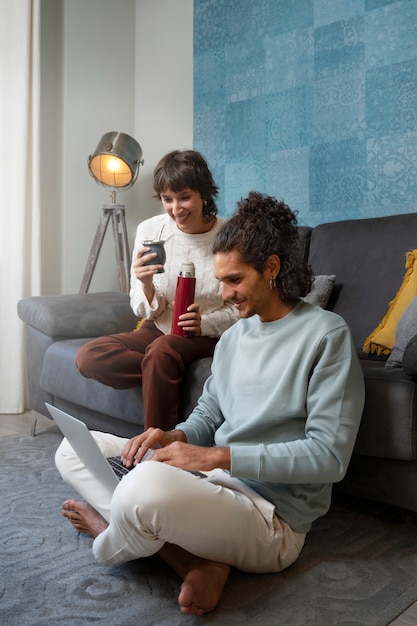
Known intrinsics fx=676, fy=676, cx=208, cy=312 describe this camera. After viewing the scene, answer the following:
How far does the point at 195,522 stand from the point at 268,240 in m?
0.60

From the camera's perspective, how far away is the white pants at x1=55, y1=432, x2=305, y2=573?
50.9 inches

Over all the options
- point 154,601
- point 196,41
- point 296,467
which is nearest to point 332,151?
point 196,41

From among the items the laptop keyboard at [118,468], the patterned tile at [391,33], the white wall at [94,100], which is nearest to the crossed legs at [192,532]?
the laptop keyboard at [118,468]

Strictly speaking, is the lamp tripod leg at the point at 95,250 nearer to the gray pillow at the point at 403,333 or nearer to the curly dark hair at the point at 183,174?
the curly dark hair at the point at 183,174

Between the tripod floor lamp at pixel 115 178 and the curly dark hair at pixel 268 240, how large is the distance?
2136 millimetres

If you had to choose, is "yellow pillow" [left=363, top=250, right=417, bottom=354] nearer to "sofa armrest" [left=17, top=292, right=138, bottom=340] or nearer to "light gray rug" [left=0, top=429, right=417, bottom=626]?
"light gray rug" [left=0, top=429, right=417, bottom=626]

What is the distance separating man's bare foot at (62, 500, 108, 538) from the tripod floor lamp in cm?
194

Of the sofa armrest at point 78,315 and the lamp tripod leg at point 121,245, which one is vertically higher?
the lamp tripod leg at point 121,245

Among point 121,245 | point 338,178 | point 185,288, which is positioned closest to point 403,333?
point 185,288

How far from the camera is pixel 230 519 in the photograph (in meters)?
1.35

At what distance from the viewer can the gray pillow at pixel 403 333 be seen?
79.0 inches

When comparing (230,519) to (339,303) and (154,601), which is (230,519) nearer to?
(154,601)

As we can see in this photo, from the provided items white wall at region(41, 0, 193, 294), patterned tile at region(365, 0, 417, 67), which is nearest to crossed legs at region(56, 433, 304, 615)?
patterned tile at region(365, 0, 417, 67)

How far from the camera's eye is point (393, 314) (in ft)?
7.34
